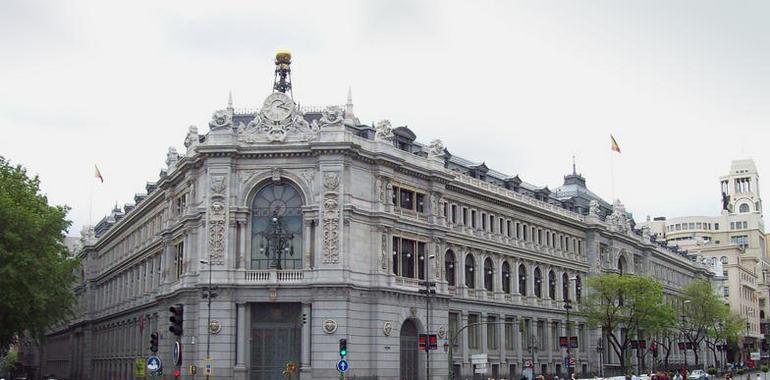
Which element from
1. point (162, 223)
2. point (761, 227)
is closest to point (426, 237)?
point (162, 223)

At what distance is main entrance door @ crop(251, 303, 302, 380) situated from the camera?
71625mm

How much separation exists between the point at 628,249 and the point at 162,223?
61.3m

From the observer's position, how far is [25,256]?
248 feet

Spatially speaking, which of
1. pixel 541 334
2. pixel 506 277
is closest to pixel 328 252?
pixel 506 277

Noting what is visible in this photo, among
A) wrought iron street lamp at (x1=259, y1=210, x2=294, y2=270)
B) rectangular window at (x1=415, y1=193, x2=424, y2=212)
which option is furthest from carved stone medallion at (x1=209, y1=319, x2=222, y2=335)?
rectangular window at (x1=415, y1=193, x2=424, y2=212)

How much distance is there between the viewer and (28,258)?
75.4 metres

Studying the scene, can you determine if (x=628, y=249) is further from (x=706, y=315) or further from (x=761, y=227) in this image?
(x=761, y=227)

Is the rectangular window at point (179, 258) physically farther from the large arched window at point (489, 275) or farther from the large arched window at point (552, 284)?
the large arched window at point (552, 284)

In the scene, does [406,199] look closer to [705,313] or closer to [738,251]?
[705,313]

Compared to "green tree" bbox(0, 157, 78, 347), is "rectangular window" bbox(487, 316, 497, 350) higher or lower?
lower

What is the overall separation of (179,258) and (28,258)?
502 inches

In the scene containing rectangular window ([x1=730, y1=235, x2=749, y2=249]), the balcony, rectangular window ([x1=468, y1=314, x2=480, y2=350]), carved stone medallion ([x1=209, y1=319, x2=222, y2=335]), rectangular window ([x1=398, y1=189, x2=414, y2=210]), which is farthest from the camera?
rectangular window ([x1=730, y1=235, x2=749, y2=249])

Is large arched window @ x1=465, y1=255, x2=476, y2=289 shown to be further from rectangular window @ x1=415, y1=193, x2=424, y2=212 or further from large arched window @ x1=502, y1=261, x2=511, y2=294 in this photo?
rectangular window @ x1=415, y1=193, x2=424, y2=212

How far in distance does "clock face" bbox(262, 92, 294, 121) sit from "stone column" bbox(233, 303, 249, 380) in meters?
14.8
